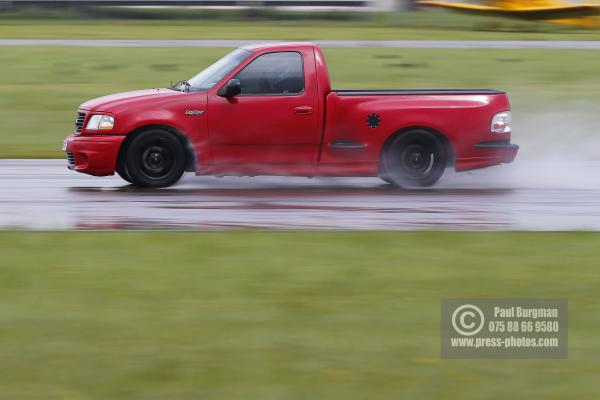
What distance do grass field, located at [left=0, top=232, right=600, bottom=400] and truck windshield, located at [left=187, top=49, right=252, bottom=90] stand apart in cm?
315

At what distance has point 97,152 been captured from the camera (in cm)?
1190

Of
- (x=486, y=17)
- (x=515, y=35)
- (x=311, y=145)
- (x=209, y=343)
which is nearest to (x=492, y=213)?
(x=311, y=145)

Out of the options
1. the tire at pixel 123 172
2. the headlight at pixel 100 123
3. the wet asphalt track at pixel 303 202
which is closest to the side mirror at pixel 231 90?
the wet asphalt track at pixel 303 202

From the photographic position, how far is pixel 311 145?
1214 centimetres

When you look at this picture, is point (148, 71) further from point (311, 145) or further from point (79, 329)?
point (79, 329)

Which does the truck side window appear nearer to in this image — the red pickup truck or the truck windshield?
the red pickup truck

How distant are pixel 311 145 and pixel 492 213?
2239mm

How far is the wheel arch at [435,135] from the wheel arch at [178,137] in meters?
2.05

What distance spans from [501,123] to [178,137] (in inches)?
141

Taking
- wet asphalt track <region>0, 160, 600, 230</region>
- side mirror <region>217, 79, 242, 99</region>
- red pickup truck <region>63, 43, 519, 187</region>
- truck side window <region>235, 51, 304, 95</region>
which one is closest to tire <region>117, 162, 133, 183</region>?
red pickup truck <region>63, 43, 519, 187</region>

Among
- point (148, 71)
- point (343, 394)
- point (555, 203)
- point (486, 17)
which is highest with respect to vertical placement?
point (486, 17)

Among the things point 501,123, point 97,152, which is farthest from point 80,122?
point 501,123

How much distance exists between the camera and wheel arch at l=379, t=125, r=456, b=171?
483 inches

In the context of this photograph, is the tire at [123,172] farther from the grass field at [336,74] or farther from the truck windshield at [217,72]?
the grass field at [336,74]
